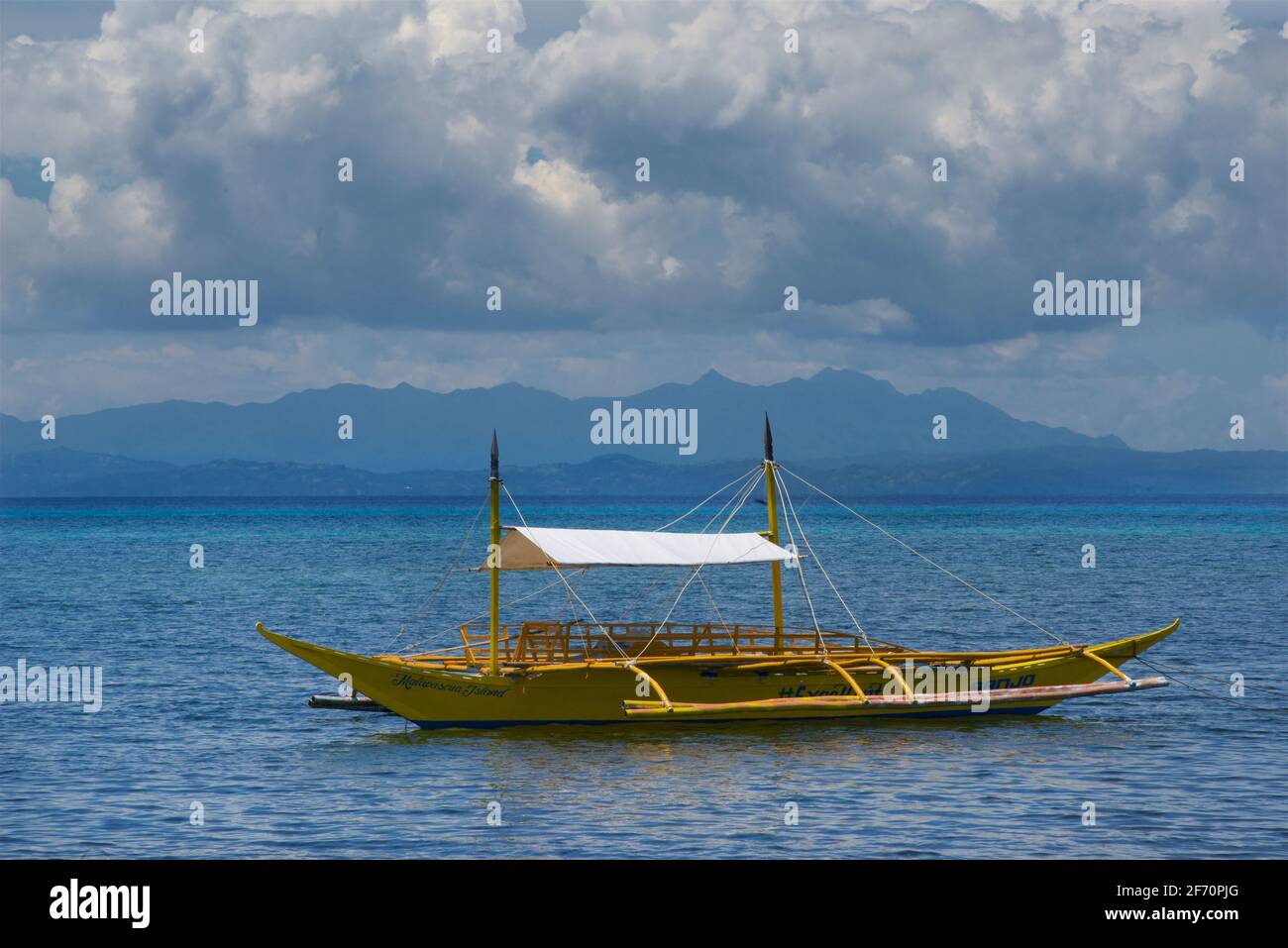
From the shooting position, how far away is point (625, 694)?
36312 millimetres

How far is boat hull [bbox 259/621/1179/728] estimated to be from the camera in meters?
35.5

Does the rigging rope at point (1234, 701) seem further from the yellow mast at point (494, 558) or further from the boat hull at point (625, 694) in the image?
the yellow mast at point (494, 558)

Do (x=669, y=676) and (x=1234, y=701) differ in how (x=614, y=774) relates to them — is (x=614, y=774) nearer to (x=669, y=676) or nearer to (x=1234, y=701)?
(x=669, y=676)

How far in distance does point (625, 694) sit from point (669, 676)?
118 centimetres

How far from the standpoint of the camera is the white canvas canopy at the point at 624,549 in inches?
1420
